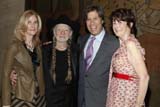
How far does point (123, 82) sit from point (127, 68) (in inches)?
6.7

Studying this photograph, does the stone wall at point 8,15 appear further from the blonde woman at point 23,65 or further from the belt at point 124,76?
the belt at point 124,76

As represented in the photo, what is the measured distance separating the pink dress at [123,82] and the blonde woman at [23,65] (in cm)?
91

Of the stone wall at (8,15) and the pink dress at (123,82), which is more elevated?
the stone wall at (8,15)

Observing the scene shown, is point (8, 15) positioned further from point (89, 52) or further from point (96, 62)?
point (96, 62)

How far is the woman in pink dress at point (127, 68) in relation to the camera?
172 inches

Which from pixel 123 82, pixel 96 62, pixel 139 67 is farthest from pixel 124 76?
pixel 96 62

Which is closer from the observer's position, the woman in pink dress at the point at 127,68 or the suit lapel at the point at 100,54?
the woman in pink dress at the point at 127,68

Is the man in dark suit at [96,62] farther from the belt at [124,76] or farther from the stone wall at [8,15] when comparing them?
the stone wall at [8,15]

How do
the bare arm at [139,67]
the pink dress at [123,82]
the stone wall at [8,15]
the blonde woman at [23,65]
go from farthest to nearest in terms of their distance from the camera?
1. the stone wall at [8,15]
2. the blonde woman at [23,65]
3. the pink dress at [123,82]
4. the bare arm at [139,67]

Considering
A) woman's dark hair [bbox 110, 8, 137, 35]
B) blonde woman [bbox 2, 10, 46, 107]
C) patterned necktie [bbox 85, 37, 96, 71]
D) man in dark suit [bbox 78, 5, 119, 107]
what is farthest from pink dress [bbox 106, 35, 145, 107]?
blonde woman [bbox 2, 10, 46, 107]

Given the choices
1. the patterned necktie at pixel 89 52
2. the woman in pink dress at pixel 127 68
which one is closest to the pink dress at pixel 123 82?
the woman in pink dress at pixel 127 68

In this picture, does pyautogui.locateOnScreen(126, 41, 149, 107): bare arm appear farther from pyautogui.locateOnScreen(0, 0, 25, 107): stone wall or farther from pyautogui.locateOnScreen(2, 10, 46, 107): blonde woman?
pyautogui.locateOnScreen(0, 0, 25, 107): stone wall

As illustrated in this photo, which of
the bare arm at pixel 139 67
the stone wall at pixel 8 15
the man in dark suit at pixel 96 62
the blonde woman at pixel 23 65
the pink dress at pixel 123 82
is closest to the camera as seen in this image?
the bare arm at pixel 139 67

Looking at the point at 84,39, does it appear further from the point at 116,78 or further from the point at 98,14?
the point at 116,78
